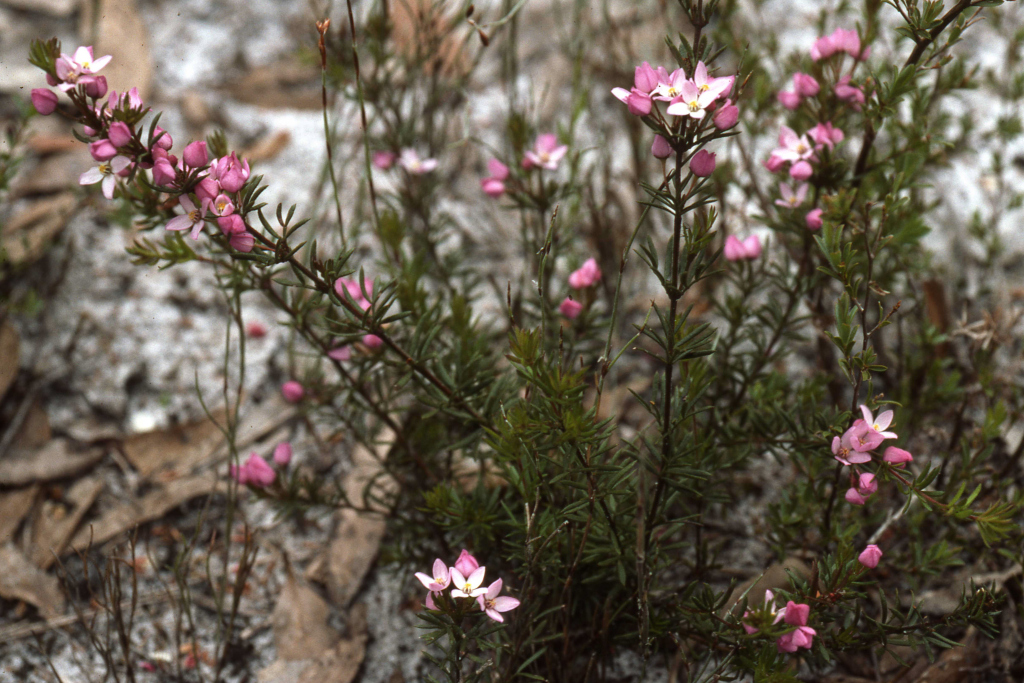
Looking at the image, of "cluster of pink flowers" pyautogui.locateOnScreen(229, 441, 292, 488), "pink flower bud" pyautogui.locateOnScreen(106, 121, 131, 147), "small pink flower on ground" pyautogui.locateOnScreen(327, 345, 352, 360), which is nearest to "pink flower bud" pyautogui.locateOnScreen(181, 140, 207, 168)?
"pink flower bud" pyautogui.locateOnScreen(106, 121, 131, 147)

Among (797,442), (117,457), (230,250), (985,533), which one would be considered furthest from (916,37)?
(117,457)

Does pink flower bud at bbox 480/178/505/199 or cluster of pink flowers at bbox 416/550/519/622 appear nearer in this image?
cluster of pink flowers at bbox 416/550/519/622

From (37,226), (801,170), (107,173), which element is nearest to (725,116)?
(801,170)

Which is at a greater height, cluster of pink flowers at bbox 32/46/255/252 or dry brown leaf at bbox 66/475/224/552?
cluster of pink flowers at bbox 32/46/255/252

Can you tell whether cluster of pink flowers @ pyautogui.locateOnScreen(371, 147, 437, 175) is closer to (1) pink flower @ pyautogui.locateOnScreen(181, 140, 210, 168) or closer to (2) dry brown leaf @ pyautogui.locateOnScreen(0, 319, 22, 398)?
(1) pink flower @ pyautogui.locateOnScreen(181, 140, 210, 168)

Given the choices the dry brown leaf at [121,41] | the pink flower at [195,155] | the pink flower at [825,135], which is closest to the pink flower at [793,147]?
the pink flower at [825,135]

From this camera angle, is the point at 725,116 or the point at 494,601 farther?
the point at 494,601

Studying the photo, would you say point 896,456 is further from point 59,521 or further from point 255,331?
point 59,521

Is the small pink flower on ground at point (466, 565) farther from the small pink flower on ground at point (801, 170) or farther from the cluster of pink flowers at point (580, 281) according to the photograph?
the small pink flower on ground at point (801, 170)
